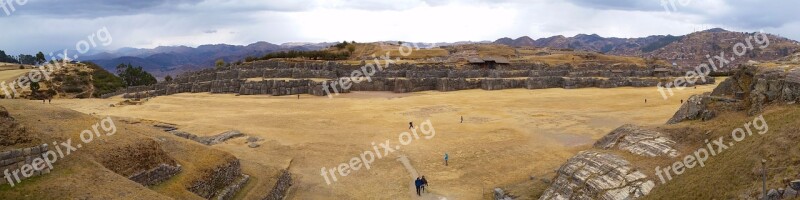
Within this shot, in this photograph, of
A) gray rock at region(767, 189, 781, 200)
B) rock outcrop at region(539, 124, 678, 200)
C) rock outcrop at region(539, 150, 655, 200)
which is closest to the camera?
gray rock at region(767, 189, 781, 200)

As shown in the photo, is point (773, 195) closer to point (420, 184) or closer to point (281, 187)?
point (420, 184)

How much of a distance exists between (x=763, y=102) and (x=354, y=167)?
19402 millimetres

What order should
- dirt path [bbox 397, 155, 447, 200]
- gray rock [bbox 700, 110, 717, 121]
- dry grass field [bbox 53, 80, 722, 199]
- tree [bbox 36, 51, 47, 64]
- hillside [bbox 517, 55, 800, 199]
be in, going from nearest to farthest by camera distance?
hillside [bbox 517, 55, 800, 199]
gray rock [bbox 700, 110, 717, 121]
dirt path [bbox 397, 155, 447, 200]
dry grass field [bbox 53, 80, 722, 199]
tree [bbox 36, 51, 47, 64]

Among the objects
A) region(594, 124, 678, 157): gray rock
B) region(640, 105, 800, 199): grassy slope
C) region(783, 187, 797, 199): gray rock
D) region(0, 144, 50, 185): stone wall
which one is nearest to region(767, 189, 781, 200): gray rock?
region(783, 187, 797, 199): gray rock

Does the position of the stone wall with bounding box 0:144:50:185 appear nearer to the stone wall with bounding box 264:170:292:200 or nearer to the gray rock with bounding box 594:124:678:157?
the stone wall with bounding box 264:170:292:200

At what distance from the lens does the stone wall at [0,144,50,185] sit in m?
13.5

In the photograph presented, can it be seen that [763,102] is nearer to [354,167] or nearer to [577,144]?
[577,144]

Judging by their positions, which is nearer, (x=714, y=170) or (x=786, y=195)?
(x=786, y=195)

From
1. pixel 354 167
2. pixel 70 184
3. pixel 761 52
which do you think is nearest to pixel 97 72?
pixel 354 167

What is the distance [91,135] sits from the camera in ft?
57.5

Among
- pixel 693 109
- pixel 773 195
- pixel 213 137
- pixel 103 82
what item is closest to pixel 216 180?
pixel 213 137

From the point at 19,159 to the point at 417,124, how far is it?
94.0ft

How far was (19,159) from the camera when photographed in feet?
46.0

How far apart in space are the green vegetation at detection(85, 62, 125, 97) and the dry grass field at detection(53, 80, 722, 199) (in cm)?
2146
